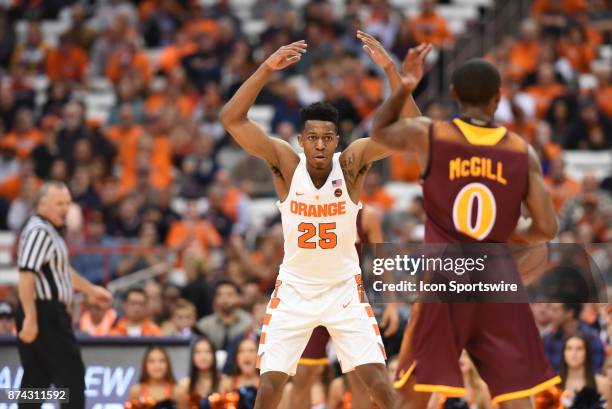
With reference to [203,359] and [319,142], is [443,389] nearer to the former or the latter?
[319,142]

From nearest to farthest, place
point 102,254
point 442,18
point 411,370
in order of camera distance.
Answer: point 411,370
point 102,254
point 442,18

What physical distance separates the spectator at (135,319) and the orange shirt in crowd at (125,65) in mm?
7642

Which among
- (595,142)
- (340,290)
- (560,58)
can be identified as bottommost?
(340,290)

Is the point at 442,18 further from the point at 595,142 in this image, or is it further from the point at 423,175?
the point at 423,175

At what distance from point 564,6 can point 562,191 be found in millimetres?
4992

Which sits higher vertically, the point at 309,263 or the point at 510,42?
the point at 510,42

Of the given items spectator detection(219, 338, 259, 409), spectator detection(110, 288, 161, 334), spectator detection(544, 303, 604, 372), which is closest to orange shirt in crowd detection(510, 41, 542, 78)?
spectator detection(544, 303, 604, 372)

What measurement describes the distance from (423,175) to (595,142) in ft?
→ 38.6

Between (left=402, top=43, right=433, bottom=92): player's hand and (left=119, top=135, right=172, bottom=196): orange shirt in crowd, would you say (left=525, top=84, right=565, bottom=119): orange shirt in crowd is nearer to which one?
(left=119, top=135, right=172, bottom=196): orange shirt in crowd

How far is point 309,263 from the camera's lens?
8.46 m

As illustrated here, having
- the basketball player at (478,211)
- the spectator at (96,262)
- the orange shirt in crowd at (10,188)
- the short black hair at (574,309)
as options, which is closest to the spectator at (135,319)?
the spectator at (96,262)

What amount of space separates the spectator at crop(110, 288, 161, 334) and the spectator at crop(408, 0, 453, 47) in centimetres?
831

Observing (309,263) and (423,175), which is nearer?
(423,175)

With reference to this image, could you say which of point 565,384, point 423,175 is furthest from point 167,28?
point 423,175
